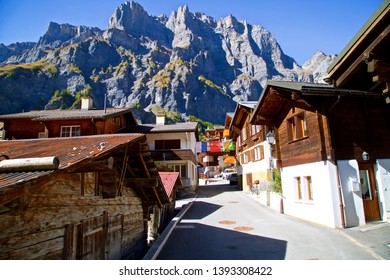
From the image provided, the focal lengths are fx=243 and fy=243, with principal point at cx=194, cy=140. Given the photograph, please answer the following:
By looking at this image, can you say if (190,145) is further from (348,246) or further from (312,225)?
(348,246)

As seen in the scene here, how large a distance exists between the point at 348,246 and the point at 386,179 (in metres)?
5.53

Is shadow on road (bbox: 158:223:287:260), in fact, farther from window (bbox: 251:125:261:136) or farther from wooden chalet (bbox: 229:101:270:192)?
window (bbox: 251:125:261:136)

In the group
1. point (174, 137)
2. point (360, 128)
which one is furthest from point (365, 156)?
point (174, 137)

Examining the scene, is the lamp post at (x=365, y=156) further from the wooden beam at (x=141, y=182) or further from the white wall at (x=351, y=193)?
the wooden beam at (x=141, y=182)

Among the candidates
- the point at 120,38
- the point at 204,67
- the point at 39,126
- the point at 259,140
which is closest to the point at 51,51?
the point at 120,38

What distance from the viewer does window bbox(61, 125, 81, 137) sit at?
21.9 meters

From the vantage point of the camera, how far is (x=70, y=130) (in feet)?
72.6

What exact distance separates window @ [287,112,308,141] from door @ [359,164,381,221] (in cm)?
278

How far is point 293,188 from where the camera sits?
12.5 meters

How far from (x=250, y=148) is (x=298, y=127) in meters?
13.1

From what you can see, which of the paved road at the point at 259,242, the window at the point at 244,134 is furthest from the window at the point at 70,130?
the window at the point at 244,134

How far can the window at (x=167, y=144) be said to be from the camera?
91.6 ft

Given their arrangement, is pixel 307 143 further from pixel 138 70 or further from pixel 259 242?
pixel 138 70

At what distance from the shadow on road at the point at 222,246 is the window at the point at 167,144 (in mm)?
17909
